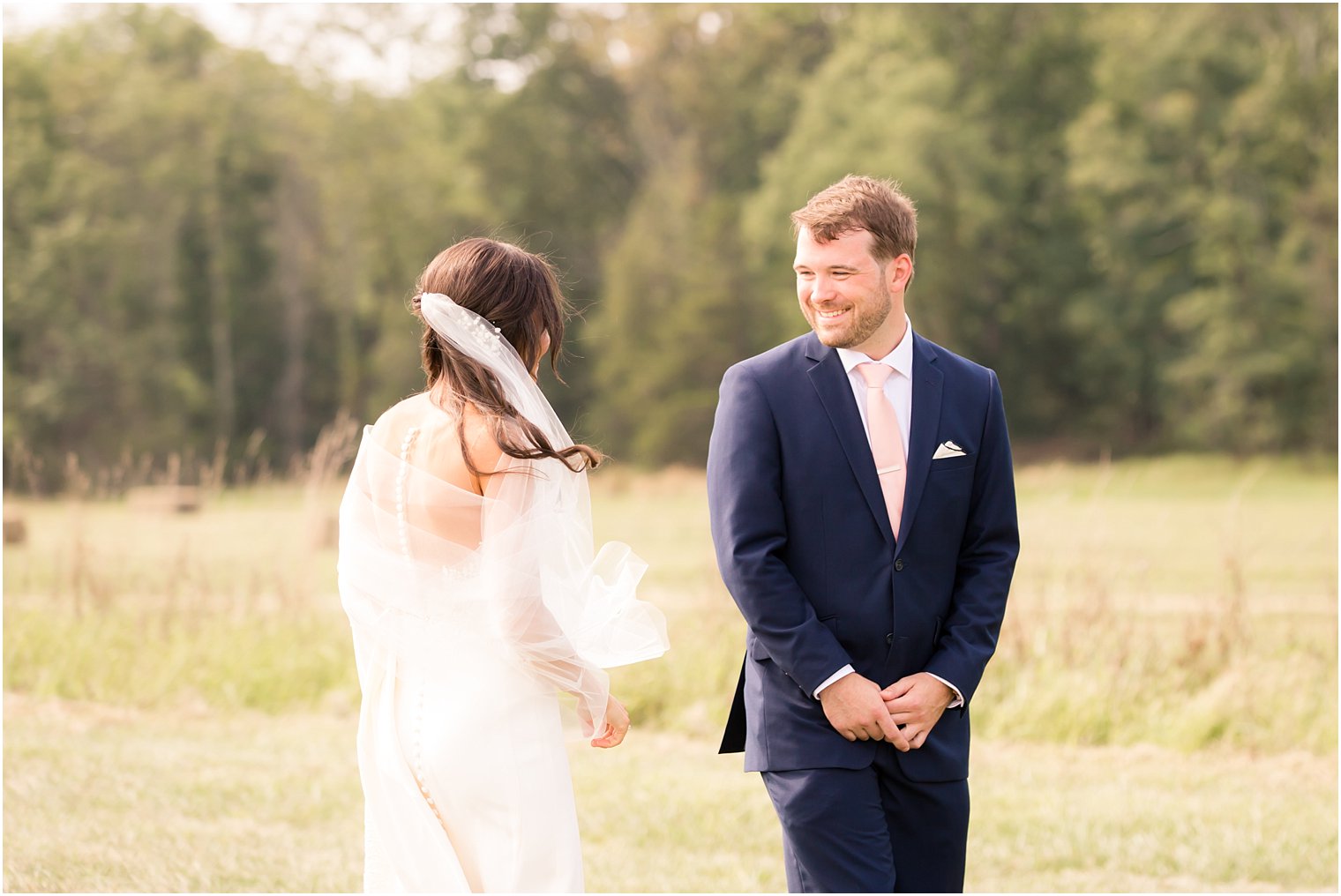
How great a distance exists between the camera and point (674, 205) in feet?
145

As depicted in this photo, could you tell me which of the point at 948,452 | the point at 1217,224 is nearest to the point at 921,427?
the point at 948,452

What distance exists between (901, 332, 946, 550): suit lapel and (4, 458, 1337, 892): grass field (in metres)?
2.77

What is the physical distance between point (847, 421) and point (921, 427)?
0.63 ft

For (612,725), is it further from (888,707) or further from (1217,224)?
(1217,224)

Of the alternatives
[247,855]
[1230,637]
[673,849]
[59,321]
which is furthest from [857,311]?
[59,321]

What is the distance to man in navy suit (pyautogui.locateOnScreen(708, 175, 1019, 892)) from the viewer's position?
10.5 feet

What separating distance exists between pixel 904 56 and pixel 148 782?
3935 cm

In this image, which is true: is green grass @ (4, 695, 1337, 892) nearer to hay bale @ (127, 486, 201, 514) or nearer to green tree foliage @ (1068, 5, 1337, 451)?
hay bale @ (127, 486, 201, 514)

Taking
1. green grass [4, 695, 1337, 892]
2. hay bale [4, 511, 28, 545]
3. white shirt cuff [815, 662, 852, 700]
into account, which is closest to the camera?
white shirt cuff [815, 662, 852, 700]

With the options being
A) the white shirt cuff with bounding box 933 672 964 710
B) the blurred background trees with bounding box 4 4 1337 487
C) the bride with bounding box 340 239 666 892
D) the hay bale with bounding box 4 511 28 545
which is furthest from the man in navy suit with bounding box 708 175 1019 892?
the blurred background trees with bounding box 4 4 1337 487

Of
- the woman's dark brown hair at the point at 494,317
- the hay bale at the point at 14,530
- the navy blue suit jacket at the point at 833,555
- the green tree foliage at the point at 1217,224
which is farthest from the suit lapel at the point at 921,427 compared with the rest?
the green tree foliage at the point at 1217,224

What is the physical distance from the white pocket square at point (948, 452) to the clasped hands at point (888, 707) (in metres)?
0.53

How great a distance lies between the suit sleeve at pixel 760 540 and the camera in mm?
3189

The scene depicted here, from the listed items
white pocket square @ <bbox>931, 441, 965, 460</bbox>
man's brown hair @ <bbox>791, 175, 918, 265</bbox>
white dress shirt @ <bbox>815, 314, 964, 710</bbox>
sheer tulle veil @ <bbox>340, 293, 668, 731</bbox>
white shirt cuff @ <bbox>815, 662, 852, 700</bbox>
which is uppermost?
man's brown hair @ <bbox>791, 175, 918, 265</bbox>
